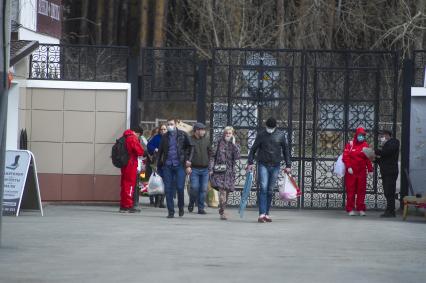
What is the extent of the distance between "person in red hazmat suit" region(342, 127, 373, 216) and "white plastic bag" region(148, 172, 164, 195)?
352cm

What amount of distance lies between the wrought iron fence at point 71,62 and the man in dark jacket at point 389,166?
528 cm

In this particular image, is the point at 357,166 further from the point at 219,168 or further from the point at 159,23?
the point at 159,23

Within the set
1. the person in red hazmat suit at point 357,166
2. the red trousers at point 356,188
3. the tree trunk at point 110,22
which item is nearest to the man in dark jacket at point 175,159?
the person in red hazmat suit at point 357,166

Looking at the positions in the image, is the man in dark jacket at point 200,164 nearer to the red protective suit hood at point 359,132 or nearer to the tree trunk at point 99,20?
the red protective suit hood at point 359,132

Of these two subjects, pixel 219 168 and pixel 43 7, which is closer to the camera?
pixel 219 168

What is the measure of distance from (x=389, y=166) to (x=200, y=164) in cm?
359

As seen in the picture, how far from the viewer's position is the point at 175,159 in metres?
21.9

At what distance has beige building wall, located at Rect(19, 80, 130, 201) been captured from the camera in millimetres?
23797

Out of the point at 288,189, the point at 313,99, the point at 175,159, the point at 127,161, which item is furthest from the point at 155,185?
the point at 313,99

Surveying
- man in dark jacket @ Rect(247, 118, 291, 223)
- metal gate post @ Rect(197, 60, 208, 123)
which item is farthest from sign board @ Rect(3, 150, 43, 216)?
metal gate post @ Rect(197, 60, 208, 123)

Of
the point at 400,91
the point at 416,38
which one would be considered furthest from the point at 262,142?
the point at 416,38

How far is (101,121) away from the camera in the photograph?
78.2 ft

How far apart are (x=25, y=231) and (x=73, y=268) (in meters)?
4.32

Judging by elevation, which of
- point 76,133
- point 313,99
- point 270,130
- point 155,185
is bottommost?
point 155,185
